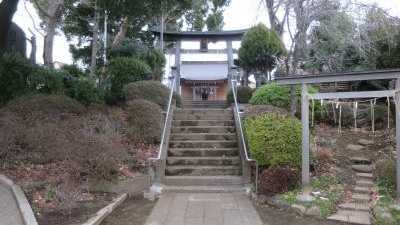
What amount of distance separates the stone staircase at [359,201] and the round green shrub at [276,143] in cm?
131

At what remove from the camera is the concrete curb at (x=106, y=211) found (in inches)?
243

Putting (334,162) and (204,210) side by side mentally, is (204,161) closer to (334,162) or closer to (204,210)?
(204,210)

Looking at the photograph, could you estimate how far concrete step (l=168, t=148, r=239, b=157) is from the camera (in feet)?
33.8

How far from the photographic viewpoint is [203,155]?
405 inches

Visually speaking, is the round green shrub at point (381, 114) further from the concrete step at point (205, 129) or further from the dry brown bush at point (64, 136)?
the dry brown bush at point (64, 136)

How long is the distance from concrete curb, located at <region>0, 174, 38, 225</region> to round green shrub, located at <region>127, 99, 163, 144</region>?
3452 millimetres

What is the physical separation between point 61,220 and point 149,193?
104 inches

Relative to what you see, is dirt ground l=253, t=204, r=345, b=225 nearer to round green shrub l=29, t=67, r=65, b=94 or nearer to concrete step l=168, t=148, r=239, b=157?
concrete step l=168, t=148, r=239, b=157

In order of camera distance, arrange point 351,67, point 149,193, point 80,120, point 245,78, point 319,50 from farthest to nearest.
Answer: point 245,78 → point 351,67 → point 319,50 → point 80,120 → point 149,193

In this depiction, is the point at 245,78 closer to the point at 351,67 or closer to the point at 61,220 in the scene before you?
the point at 351,67

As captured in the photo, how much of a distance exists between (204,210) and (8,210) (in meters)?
3.29

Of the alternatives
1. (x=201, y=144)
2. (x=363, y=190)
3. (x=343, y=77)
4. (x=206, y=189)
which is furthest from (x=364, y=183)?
(x=201, y=144)

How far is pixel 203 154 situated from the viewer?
10297mm

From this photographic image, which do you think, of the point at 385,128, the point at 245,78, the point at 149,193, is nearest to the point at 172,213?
the point at 149,193
